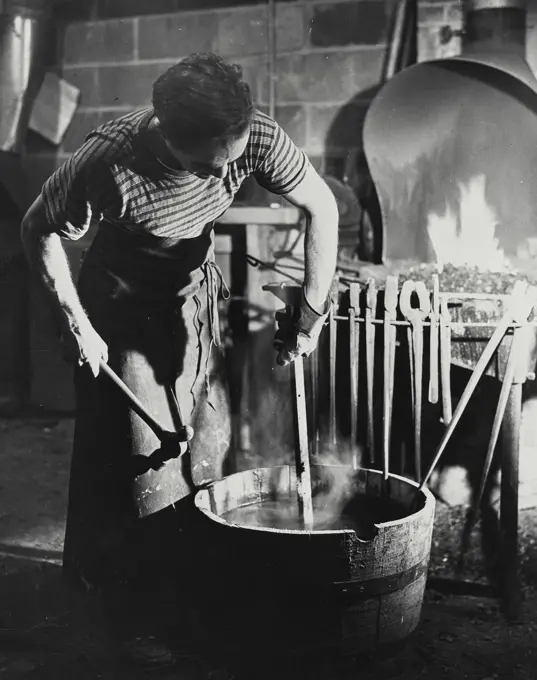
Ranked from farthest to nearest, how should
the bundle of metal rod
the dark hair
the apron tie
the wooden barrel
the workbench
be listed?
the bundle of metal rod → the workbench → the apron tie → the wooden barrel → the dark hair

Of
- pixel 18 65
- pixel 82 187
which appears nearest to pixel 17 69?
pixel 18 65

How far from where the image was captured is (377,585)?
6.89 feet

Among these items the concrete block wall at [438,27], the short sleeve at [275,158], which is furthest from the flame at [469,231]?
the short sleeve at [275,158]

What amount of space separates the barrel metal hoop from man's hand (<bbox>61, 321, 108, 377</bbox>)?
0.92 m

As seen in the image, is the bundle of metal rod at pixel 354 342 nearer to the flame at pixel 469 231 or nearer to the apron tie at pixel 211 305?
the apron tie at pixel 211 305

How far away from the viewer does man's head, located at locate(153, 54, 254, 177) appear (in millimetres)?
1843

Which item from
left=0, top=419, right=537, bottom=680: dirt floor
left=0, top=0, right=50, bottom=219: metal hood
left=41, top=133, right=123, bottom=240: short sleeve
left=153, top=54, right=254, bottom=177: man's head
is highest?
left=0, top=0, right=50, bottom=219: metal hood

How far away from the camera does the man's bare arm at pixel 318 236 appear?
2285 mm

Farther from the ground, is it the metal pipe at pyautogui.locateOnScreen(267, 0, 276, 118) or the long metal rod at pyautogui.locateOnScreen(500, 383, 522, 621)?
the metal pipe at pyautogui.locateOnScreen(267, 0, 276, 118)

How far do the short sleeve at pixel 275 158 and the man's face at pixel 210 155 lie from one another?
0.20 m

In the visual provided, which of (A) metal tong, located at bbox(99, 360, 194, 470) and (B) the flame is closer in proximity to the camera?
(A) metal tong, located at bbox(99, 360, 194, 470)

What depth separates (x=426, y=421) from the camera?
371cm

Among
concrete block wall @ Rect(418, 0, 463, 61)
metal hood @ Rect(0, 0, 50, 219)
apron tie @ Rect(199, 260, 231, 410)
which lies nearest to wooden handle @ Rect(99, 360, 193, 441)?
apron tie @ Rect(199, 260, 231, 410)

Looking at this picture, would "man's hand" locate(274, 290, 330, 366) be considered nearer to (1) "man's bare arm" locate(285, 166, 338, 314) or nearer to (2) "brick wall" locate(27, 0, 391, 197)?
(1) "man's bare arm" locate(285, 166, 338, 314)
